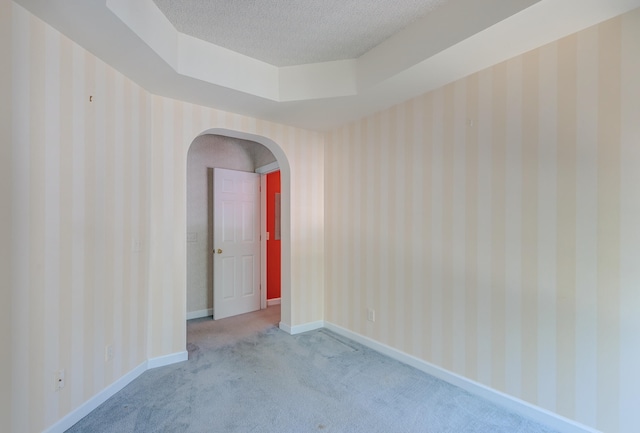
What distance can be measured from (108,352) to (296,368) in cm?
147

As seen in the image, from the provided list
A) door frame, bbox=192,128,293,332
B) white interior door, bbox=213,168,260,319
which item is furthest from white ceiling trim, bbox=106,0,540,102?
white interior door, bbox=213,168,260,319

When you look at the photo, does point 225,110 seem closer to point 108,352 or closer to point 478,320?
point 108,352

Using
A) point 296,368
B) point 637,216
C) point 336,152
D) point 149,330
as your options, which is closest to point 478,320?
point 637,216

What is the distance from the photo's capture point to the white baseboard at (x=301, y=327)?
3.52 metres

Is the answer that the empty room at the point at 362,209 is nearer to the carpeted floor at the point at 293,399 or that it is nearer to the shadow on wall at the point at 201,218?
the carpeted floor at the point at 293,399

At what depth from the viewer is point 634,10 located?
163cm

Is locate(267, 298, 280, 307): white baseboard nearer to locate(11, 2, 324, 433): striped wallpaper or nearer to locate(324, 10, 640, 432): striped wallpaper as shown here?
locate(11, 2, 324, 433): striped wallpaper

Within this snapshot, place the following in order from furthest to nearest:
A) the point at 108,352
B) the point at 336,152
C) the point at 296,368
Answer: the point at 336,152
the point at 296,368
the point at 108,352

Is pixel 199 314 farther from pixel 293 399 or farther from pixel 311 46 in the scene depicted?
pixel 311 46

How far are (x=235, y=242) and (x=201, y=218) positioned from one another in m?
0.58

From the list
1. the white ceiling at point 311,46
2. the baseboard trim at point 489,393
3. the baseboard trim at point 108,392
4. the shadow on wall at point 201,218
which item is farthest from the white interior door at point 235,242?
the baseboard trim at point 489,393

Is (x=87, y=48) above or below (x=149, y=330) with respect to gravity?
above

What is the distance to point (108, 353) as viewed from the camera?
2223 mm

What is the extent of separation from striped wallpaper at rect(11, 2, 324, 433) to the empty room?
0.01m
